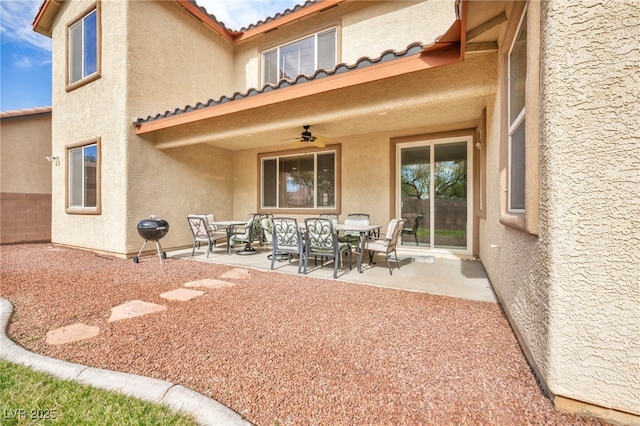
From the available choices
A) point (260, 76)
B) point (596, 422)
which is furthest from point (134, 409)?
point (260, 76)

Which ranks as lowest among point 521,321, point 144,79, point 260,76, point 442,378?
point 442,378

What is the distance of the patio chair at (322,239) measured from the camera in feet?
16.9

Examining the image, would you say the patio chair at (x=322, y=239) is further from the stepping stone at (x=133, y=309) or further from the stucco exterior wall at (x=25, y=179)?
the stucco exterior wall at (x=25, y=179)

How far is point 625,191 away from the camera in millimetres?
1589

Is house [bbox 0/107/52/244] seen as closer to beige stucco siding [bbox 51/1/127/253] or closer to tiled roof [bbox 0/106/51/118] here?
tiled roof [bbox 0/106/51/118]

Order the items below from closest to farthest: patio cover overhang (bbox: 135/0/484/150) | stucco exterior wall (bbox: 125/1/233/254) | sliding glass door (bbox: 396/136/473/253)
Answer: patio cover overhang (bbox: 135/0/484/150), stucco exterior wall (bbox: 125/1/233/254), sliding glass door (bbox: 396/136/473/253)

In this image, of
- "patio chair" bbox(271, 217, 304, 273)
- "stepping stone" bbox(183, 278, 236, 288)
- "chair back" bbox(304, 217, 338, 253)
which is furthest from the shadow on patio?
"stepping stone" bbox(183, 278, 236, 288)

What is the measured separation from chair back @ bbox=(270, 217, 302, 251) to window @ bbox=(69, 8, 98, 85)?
23.4 ft

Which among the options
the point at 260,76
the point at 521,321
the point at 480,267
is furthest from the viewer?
the point at 260,76

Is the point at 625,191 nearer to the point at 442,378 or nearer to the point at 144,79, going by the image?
the point at 442,378

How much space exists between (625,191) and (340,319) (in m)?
2.74

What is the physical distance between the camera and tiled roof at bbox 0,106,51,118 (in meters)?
8.99

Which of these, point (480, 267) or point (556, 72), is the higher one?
point (556, 72)

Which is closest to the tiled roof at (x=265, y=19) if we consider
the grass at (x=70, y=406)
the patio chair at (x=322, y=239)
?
the patio chair at (x=322, y=239)
